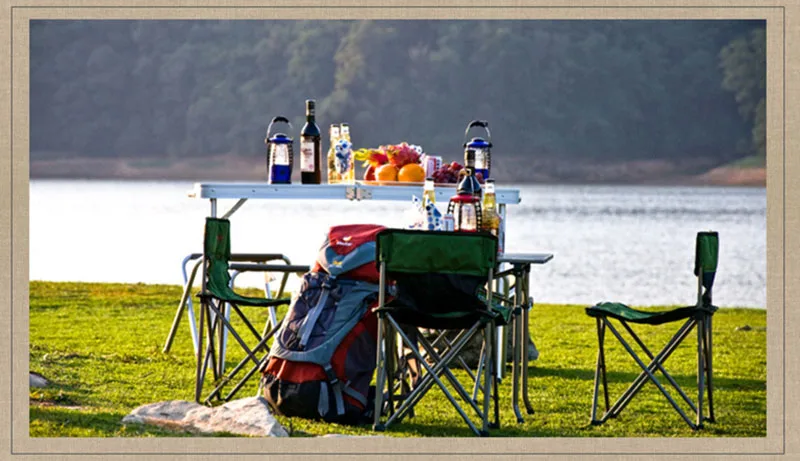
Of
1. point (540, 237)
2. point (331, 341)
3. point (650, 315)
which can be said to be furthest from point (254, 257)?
point (540, 237)

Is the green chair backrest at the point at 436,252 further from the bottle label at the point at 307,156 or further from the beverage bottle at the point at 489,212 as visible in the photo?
the bottle label at the point at 307,156

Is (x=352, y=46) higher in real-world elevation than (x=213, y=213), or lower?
higher

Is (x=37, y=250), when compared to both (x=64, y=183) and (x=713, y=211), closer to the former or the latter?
(x=713, y=211)

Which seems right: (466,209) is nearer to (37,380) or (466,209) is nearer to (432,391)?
(432,391)

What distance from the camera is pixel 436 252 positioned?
14.0 ft

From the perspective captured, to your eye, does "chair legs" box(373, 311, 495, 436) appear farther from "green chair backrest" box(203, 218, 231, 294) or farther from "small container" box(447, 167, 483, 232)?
"green chair backrest" box(203, 218, 231, 294)

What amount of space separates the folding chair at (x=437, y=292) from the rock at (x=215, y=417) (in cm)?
40

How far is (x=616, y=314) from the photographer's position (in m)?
4.52

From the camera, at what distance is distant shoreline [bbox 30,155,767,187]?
44094 millimetres

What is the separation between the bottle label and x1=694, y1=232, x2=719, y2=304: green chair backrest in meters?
1.90

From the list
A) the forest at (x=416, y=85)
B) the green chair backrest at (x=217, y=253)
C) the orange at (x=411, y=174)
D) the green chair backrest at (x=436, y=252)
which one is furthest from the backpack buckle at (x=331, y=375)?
the forest at (x=416, y=85)

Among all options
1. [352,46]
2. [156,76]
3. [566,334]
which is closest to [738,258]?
[566,334]
